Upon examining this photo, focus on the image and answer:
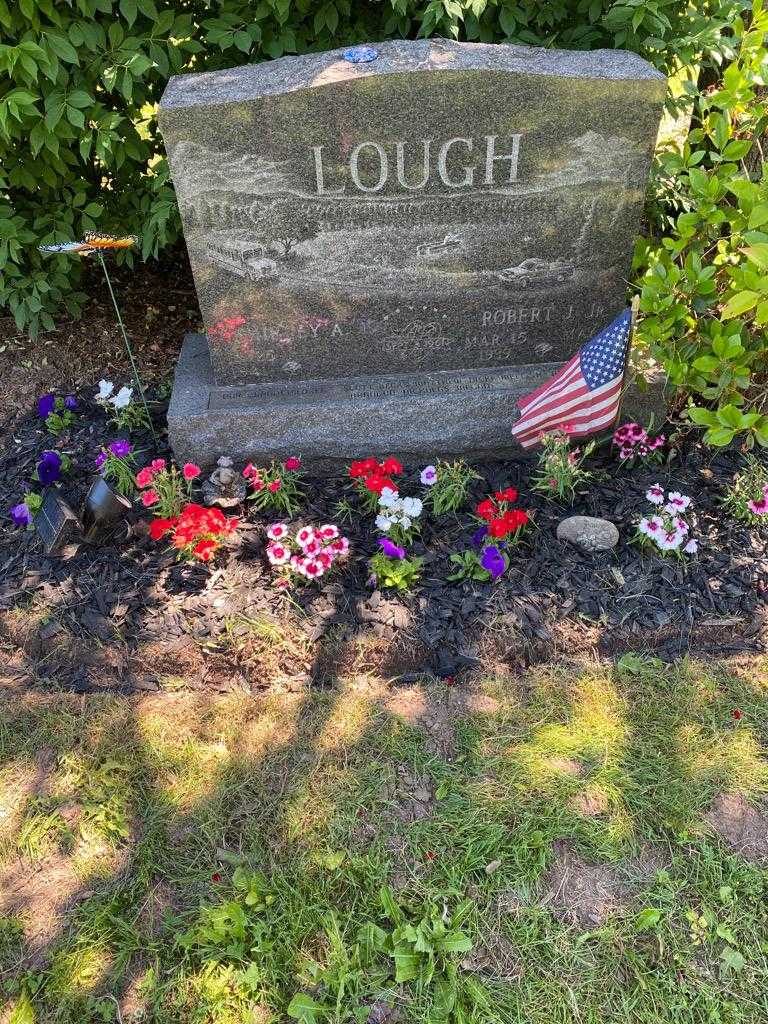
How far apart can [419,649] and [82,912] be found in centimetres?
145

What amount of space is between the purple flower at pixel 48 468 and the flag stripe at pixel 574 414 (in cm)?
217

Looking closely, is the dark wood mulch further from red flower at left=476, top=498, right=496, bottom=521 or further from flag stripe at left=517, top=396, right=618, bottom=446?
flag stripe at left=517, top=396, right=618, bottom=446

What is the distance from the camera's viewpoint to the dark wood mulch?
3043mm

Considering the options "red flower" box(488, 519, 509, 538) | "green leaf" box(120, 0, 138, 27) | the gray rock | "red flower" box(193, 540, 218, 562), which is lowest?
the gray rock

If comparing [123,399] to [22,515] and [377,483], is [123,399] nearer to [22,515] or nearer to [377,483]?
[22,515]

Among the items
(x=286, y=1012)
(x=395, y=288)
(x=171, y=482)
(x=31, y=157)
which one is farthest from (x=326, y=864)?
(x=31, y=157)

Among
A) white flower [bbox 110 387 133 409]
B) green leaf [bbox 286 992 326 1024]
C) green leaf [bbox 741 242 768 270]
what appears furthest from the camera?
white flower [bbox 110 387 133 409]

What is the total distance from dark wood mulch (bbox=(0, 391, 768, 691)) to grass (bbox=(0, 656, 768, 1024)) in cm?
13

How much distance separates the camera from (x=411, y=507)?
3.23 m

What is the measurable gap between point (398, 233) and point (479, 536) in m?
1.40

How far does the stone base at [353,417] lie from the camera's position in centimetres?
368

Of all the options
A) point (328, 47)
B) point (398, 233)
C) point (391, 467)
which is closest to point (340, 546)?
point (391, 467)

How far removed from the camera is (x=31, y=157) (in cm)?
396

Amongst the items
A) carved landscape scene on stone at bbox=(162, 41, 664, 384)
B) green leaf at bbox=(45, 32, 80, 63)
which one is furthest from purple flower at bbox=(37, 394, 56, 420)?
green leaf at bbox=(45, 32, 80, 63)
